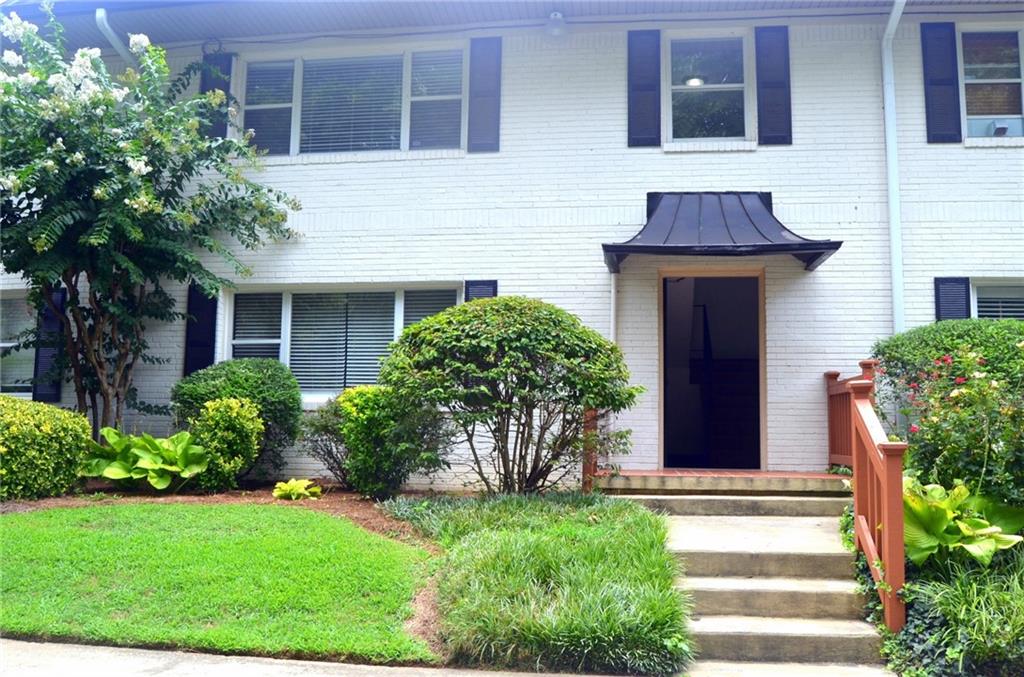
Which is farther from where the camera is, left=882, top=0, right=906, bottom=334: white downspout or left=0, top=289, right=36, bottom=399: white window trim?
left=0, top=289, right=36, bottom=399: white window trim

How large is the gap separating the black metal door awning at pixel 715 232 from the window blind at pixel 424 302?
199 centimetres

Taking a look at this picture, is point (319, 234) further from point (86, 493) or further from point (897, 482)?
point (897, 482)

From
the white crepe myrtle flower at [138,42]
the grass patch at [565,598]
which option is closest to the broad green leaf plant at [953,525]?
the grass patch at [565,598]

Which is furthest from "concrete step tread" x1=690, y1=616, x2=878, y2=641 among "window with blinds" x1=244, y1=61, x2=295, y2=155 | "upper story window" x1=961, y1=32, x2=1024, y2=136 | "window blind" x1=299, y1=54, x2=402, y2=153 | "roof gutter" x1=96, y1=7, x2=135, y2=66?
"roof gutter" x1=96, y1=7, x2=135, y2=66

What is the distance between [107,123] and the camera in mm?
8898

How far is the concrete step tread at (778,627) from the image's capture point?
16.9 ft

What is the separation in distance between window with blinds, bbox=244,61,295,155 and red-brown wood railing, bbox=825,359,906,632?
24.8ft

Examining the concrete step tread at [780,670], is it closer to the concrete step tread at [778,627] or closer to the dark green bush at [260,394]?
the concrete step tread at [778,627]

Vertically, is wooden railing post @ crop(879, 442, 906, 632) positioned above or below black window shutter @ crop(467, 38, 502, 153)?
below

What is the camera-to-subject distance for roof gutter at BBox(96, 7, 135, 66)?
31.8 ft

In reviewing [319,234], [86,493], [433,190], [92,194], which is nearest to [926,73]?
[433,190]

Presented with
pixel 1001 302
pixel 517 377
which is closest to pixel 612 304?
pixel 517 377

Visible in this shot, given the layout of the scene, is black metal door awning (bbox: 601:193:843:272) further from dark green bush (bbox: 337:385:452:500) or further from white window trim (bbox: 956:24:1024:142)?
dark green bush (bbox: 337:385:452:500)

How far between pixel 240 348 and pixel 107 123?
2.91 m
